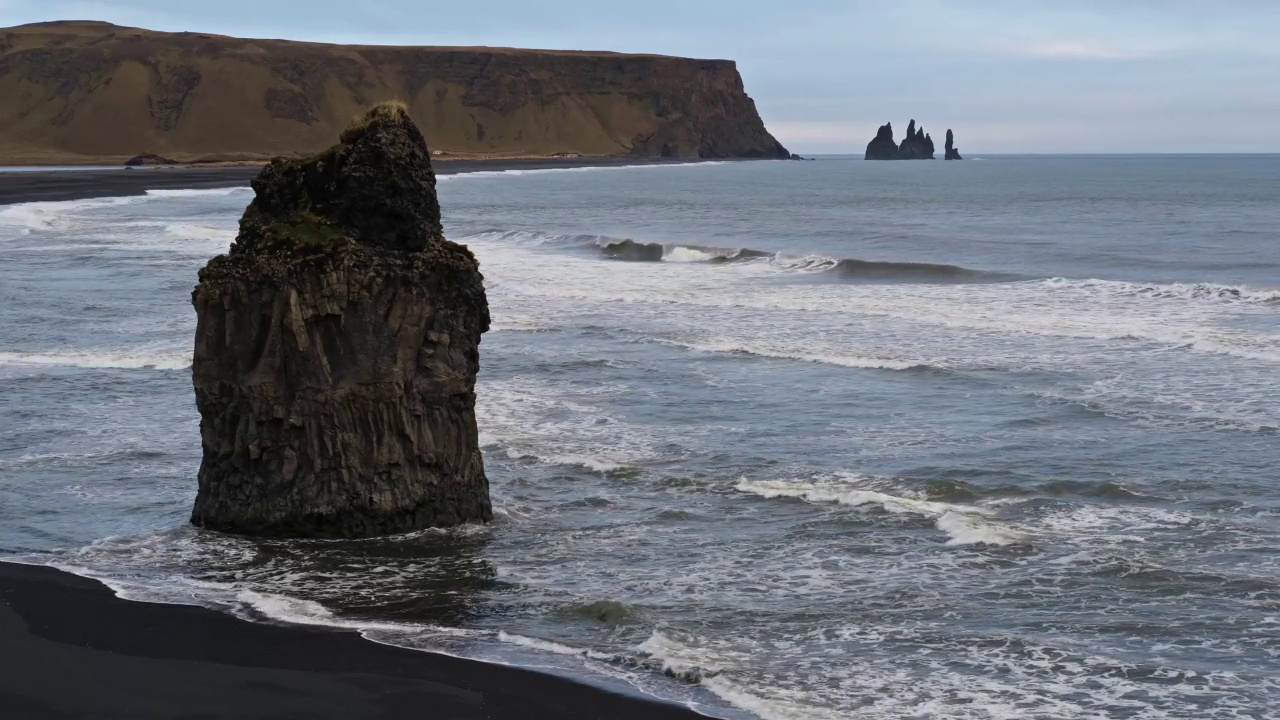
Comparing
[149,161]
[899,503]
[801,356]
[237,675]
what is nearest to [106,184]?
[149,161]

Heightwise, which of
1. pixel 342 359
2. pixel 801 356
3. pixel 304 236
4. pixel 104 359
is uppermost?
pixel 304 236

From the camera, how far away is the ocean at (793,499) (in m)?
10.5

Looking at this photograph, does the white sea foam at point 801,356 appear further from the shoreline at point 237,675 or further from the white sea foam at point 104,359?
the shoreline at point 237,675

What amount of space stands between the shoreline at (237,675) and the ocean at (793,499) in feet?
1.18

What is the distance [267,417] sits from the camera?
43.9 ft

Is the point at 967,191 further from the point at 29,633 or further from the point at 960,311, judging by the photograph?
the point at 29,633

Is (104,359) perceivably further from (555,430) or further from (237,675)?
(237,675)

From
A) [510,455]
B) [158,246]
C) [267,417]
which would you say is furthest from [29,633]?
[158,246]

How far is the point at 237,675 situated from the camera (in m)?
9.99

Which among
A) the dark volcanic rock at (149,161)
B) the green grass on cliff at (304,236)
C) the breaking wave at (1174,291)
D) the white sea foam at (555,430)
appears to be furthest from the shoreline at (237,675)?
the dark volcanic rock at (149,161)

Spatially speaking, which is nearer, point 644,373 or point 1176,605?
point 1176,605

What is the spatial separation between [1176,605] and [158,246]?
133 feet

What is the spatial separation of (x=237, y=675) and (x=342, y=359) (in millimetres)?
4176

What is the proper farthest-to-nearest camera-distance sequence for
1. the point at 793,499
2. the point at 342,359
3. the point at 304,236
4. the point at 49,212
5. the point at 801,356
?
the point at 49,212
the point at 801,356
the point at 793,499
the point at 304,236
the point at 342,359
